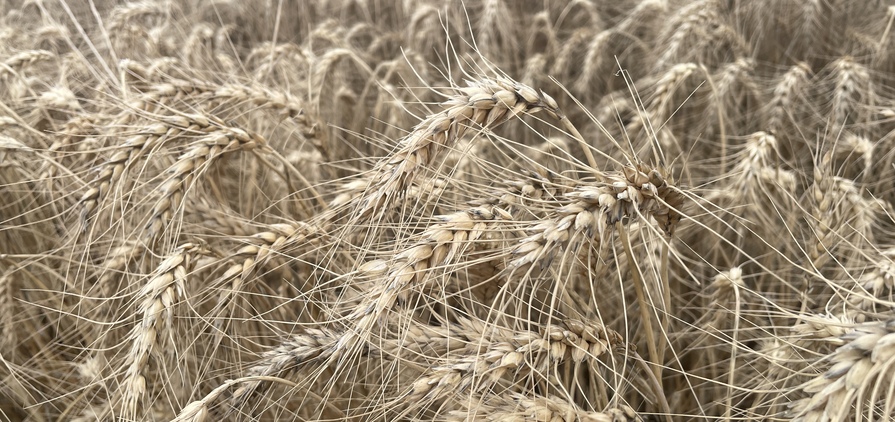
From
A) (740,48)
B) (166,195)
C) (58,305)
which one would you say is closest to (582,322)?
(166,195)

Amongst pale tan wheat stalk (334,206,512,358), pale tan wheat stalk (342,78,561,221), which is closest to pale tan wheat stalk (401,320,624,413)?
pale tan wheat stalk (334,206,512,358)

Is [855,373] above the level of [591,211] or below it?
below

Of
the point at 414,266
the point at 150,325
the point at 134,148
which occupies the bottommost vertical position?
the point at 150,325

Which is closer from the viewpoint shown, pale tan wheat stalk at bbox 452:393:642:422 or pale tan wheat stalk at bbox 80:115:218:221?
pale tan wheat stalk at bbox 452:393:642:422

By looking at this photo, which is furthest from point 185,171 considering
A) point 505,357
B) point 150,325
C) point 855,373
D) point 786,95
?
point 786,95

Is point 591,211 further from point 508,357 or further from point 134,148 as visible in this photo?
point 134,148

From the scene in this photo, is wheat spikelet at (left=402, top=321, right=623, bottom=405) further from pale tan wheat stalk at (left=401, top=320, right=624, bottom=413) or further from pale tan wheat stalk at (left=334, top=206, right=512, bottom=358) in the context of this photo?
pale tan wheat stalk at (left=334, top=206, right=512, bottom=358)

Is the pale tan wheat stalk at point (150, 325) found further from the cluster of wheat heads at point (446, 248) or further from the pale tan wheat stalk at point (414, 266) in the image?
the pale tan wheat stalk at point (414, 266)

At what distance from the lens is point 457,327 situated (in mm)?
1299

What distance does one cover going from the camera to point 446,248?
114cm

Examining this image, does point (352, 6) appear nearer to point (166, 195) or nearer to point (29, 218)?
point (29, 218)

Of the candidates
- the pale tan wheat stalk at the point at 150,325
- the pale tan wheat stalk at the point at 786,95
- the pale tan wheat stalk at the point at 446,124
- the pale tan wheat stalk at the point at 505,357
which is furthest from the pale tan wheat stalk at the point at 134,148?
the pale tan wheat stalk at the point at 786,95

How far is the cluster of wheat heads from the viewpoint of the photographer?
1148 mm

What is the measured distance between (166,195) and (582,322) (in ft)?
3.03
